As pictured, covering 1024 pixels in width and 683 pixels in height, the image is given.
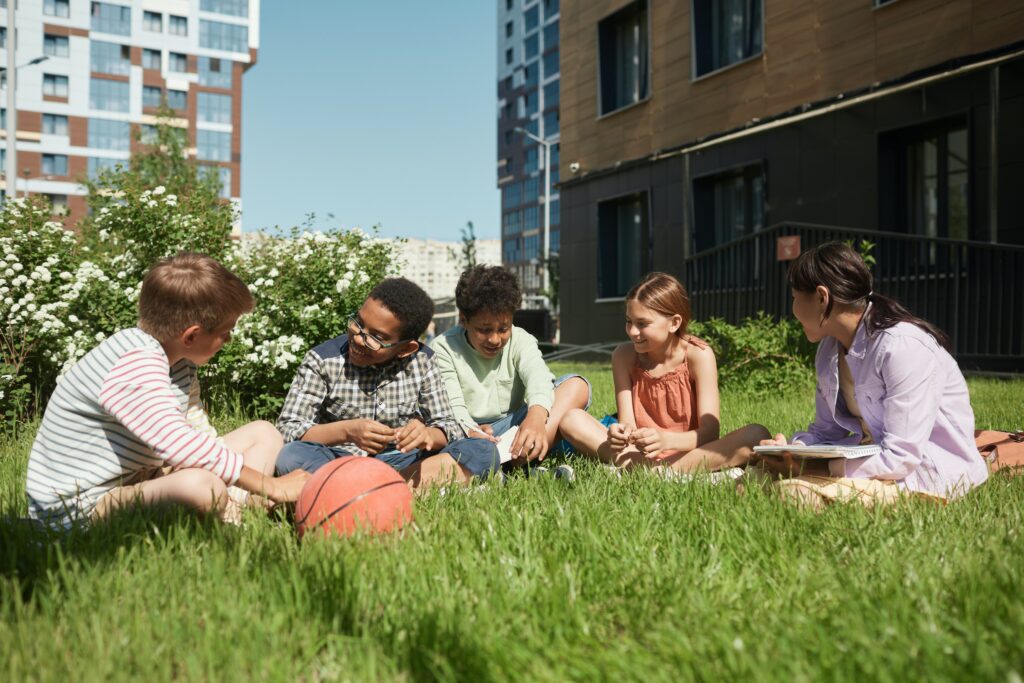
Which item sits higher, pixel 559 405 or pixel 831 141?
pixel 831 141

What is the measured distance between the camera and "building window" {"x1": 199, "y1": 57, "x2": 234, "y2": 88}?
255 ft

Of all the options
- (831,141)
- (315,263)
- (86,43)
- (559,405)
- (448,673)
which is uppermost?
(86,43)

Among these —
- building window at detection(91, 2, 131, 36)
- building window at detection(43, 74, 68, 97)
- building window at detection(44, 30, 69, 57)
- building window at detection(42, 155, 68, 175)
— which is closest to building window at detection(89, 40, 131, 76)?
building window at detection(91, 2, 131, 36)

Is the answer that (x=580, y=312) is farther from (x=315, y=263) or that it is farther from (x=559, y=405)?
(x=559, y=405)

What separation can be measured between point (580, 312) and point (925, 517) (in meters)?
15.6

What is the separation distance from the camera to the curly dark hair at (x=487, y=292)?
5.03 metres

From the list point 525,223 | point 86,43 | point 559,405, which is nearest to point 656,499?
point 559,405

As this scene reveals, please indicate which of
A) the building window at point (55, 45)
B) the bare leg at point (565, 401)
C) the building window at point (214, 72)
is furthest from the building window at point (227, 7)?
the bare leg at point (565, 401)

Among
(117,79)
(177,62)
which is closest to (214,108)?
(177,62)

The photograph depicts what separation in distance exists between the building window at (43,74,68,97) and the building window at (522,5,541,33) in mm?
41967

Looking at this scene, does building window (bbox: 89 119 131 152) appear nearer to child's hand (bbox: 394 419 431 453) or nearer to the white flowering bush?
the white flowering bush

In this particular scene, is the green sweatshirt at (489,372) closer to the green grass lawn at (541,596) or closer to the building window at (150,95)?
the green grass lawn at (541,596)

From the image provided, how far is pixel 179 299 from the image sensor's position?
11.2 ft

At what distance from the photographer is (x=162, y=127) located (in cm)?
3481
